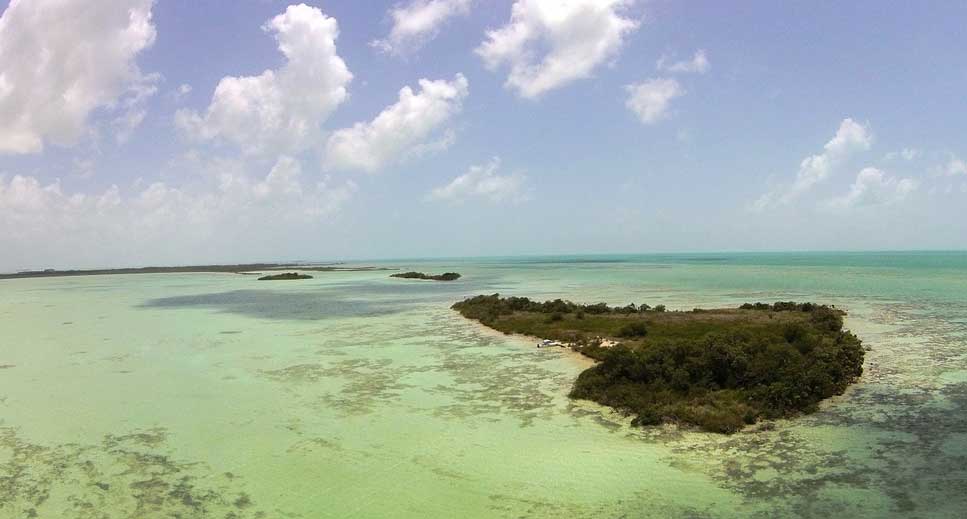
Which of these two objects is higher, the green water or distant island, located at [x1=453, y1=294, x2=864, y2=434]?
distant island, located at [x1=453, y1=294, x2=864, y2=434]

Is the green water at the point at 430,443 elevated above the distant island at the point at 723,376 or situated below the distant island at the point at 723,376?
below

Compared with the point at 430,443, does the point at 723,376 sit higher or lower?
higher

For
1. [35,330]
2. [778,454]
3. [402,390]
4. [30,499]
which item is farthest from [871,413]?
[35,330]

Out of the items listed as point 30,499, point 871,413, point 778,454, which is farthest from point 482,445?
point 871,413

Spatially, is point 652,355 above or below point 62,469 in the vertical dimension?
above

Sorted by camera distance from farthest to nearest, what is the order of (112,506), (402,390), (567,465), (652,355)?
(402,390), (652,355), (567,465), (112,506)

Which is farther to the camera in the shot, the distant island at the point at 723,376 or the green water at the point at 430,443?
the distant island at the point at 723,376

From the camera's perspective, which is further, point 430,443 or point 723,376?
point 723,376

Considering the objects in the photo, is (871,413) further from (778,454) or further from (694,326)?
(694,326)

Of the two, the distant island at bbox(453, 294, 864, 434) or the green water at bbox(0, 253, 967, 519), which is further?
the distant island at bbox(453, 294, 864, 434)

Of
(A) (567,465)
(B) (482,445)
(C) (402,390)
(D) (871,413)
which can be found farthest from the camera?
(C) (402,390)

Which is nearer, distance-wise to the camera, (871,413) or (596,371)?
(871,413)
